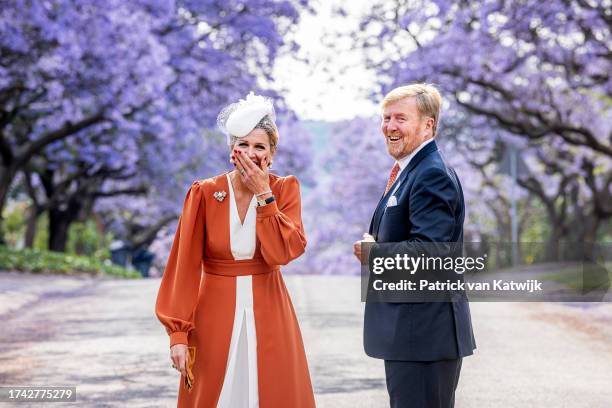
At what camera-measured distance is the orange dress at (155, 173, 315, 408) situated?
447 centimetres

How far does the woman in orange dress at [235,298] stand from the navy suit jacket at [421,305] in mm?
551

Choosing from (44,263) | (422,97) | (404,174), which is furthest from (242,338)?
(44,263)

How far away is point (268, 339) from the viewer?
4.51 meters

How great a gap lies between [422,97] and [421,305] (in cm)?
75

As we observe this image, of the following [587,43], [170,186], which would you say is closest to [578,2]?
[587,43]

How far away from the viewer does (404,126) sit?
412cm

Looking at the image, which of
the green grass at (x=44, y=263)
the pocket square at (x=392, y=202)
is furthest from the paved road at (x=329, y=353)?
the green grass at (x=44, y=263)

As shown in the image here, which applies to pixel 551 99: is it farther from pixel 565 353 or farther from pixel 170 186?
pixel 170 186

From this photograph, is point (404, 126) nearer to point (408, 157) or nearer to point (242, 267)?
point (408, 157)

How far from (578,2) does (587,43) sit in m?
1.22

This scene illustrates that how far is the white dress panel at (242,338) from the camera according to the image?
448 centimetres

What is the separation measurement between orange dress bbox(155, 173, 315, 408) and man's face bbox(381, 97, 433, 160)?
0.55 m

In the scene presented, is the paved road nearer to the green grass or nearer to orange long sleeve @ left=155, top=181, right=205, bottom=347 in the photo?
orange long sleeve @ left=155, top=181, right=205, bottom=347

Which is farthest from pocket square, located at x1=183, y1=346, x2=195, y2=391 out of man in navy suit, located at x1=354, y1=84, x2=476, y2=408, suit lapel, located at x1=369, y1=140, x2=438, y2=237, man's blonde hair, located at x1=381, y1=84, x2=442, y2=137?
man's blonde hair, located at x1=381, y1=84, x2=442, y2=137
